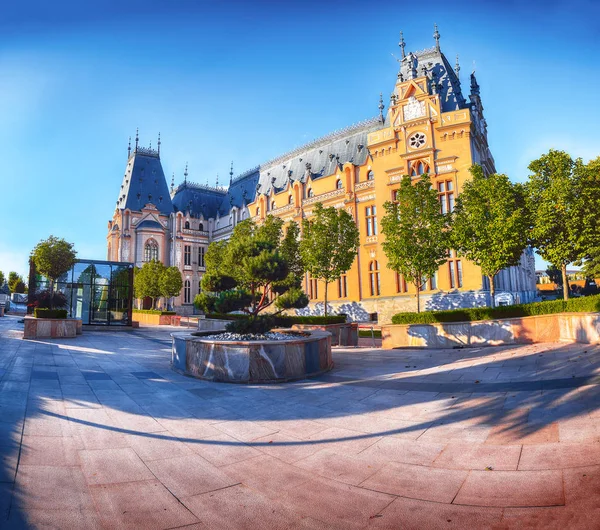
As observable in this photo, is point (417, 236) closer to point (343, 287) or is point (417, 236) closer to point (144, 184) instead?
point (343, 287)

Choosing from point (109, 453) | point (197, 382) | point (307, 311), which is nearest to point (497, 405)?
point (109, 453)

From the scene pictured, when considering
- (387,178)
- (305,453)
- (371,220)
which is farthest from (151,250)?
(305,453)

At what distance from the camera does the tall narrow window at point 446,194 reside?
32562 millimetres

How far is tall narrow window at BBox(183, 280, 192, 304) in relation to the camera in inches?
2685

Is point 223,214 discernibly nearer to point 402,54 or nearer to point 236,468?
point 402,54

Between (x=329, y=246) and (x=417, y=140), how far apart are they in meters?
15.4

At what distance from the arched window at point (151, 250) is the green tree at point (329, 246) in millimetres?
48034

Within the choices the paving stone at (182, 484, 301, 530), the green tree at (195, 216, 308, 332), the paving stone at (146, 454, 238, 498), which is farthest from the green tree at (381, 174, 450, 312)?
the paving stone at (182, 484, 301, 530)

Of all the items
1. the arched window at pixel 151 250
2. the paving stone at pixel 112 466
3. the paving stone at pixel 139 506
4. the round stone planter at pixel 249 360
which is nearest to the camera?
the paving stone at pixel 139 506

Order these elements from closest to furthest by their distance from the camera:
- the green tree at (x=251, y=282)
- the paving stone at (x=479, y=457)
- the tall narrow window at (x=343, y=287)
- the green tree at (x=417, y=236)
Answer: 1. the paving stone at (x=479, y=457)
2. the green tree at (x=251, y=282)
3. the green tree at (x=417, y=236)
4. the tall narrow window at (x=343, y=287)

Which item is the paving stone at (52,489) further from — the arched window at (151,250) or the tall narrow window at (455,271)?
the arched window at (151,250)

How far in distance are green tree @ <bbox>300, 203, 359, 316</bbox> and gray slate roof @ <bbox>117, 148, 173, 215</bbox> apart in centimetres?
5234

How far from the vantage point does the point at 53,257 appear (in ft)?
89.2

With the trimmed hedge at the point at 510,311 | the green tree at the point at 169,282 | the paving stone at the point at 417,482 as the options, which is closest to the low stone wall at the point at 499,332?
the trimmed hedge at the point at 510,311
